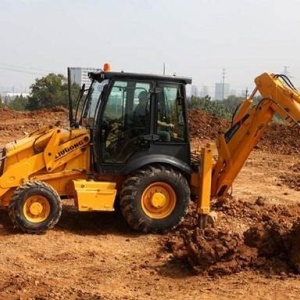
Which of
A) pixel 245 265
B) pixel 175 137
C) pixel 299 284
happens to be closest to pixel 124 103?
pixel 175 137

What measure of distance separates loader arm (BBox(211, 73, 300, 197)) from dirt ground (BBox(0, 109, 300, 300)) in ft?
2.63

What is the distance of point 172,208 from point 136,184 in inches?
27.0

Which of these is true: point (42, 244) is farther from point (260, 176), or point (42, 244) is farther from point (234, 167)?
point (260, 176)

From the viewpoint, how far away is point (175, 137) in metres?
8.32

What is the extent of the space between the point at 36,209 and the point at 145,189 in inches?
60.1

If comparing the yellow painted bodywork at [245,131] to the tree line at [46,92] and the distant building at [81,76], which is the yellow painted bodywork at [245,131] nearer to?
the distant building at [81,76]

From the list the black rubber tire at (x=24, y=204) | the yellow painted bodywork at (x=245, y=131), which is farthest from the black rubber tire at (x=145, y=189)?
the black rubber tire at (x=24, y=204)

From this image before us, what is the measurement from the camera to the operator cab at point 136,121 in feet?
26.6

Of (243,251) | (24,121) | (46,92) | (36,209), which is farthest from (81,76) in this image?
(46,92)

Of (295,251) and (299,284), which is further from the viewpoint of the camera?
(295,251)

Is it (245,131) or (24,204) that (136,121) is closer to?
(245,131)

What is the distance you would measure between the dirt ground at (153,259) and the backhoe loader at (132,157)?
0.41 metres

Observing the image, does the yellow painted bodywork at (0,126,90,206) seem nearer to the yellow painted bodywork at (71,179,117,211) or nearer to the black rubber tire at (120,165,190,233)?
the yellow painted bodywork at (71,179,117,211)

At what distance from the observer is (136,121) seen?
26.8 ft
